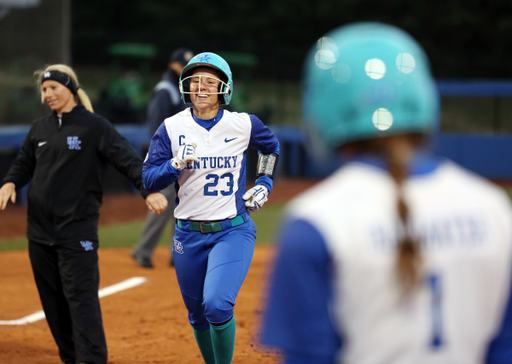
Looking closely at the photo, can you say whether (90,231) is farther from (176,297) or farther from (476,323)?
(476,323)

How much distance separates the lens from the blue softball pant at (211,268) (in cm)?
379

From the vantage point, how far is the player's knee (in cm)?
A: 373

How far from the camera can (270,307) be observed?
55.0 inches

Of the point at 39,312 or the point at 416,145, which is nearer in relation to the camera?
the point at 416,145

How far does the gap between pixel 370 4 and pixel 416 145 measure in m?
37.3

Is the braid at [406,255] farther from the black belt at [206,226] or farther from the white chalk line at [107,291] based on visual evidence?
the white chalk line at [107,291]

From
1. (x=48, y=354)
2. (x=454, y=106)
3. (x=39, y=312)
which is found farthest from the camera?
(x=454, y=106)

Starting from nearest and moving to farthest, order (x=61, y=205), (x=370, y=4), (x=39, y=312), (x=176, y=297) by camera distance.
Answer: (x=61, y=205), (x=39, y=312), (x=176, y=297), (x=370, y=4)

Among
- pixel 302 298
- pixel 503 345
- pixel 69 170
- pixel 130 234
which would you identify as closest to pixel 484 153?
pixel 130 234

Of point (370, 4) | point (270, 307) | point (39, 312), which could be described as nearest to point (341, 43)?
point (270, 307)

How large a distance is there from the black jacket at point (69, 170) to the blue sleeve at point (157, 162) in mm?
236

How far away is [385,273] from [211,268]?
2.59m

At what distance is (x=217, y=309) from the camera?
12.3 feet

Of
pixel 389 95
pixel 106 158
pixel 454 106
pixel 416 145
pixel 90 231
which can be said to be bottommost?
pixel 454 106
